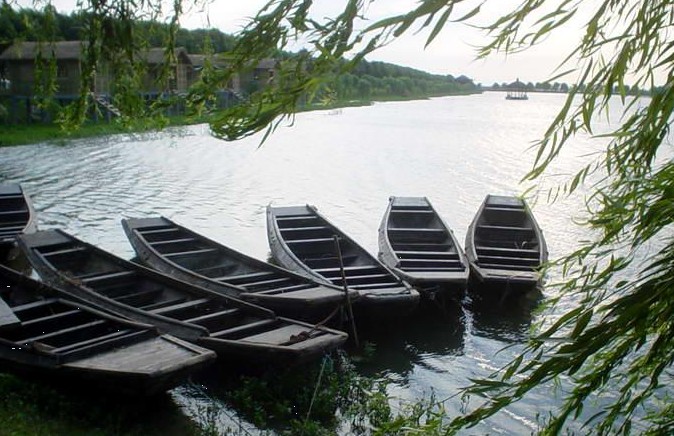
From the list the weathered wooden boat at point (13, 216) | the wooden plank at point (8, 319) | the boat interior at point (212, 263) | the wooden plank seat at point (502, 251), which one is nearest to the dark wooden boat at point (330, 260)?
the boat interior at point (212, 263)

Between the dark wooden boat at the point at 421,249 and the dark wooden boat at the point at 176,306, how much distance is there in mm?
3375

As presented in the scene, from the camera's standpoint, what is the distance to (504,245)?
48.3 ft

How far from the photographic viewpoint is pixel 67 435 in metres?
6.93

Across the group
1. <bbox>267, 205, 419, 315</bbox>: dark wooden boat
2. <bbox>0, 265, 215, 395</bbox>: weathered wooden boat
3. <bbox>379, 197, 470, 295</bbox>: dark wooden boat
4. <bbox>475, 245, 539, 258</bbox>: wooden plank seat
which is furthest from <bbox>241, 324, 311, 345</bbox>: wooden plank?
<bbox>475, 245, 539, 258</bbox>: wooden plank seat

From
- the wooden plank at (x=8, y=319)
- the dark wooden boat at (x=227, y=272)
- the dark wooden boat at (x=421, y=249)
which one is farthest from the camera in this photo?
the dark wooden boat at (x=421, y=249)

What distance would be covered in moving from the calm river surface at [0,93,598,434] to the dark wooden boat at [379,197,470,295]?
103 centimetres

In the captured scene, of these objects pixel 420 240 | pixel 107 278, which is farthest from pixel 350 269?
pixel 107 278

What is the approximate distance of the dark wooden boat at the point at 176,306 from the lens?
823 centimetres

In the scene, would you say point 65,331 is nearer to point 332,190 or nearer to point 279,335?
point 279,335

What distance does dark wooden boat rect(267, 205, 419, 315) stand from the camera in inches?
410

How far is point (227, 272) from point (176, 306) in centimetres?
250

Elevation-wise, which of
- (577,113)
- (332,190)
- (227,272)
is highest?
(577,113)

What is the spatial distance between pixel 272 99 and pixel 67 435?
218 inches

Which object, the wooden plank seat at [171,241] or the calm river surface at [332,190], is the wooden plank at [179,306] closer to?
the calm river surface at [332,190]
